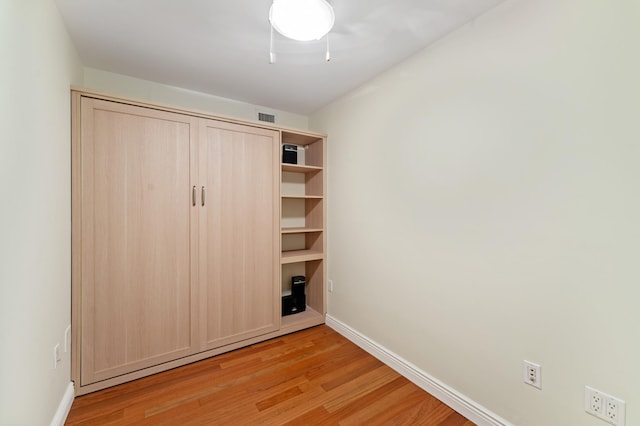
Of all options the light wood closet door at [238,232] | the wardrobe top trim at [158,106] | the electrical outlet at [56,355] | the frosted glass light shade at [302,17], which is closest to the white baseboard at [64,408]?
the electrical outlet at [56,355]

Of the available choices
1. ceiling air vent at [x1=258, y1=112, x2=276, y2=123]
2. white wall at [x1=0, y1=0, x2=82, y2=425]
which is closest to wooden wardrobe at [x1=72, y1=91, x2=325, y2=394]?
white wall at [x1=0, y1=0, x2=82, y2=425]

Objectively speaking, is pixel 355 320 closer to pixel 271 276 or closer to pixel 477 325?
pixel 271 276

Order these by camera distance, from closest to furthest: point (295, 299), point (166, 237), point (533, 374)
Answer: point (533, 374) < point (166, 237) < point (295, 299)

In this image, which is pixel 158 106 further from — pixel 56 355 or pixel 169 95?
pixel 56 355

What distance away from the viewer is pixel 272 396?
1.67m

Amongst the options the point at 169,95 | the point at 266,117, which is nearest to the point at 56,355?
the point at 169,95

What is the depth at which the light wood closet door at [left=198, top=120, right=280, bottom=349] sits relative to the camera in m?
2.10

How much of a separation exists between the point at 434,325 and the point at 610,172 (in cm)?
123

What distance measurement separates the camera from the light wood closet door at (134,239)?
1.71 meters

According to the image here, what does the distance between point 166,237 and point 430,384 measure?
2.20 meters

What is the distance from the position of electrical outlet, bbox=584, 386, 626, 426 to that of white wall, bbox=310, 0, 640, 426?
0.03 meters

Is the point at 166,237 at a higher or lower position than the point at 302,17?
lower

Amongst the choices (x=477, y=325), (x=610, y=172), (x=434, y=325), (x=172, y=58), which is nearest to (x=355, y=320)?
(x=434, y=325)

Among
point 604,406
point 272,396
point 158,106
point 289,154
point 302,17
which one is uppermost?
point 302,17
